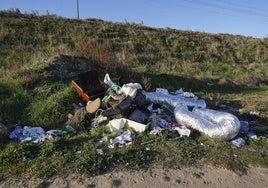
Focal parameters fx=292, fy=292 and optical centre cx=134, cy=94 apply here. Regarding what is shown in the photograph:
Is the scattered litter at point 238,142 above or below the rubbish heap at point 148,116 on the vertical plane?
below

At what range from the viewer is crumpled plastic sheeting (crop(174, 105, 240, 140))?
533 cm

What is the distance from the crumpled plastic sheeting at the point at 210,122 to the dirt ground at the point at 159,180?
3.33ft

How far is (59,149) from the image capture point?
15.8 ft

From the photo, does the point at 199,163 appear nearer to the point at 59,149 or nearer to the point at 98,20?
the point at 59,149

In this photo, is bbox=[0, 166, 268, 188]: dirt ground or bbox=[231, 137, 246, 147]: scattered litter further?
bbox=[231, 137, 246, 147]: scattered litter

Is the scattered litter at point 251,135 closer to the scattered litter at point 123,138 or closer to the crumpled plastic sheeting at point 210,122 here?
the crumpled plastic sheeting at point 210,122

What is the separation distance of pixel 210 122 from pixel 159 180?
2080 millimetres

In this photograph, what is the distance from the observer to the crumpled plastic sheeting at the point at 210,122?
533 cm

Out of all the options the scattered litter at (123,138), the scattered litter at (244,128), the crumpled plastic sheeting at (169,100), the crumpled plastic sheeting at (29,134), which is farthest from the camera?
the crumpled plastic sheeting at (169,100)

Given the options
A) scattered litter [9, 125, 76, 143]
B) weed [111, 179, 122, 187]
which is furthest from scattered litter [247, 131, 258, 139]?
scattered litter [9, 125, 76, 143]

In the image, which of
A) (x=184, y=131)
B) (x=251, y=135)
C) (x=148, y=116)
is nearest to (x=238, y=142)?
(x=251, y=135)

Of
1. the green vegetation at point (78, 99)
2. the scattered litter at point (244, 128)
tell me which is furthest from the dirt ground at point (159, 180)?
the scattered litter at point (244, 128)

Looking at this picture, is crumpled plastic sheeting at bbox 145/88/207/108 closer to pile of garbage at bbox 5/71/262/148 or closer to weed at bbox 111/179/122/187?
pile of garbage at bbox 5/71/262/148

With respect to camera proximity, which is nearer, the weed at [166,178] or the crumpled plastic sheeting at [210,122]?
the weed at [166,178]
